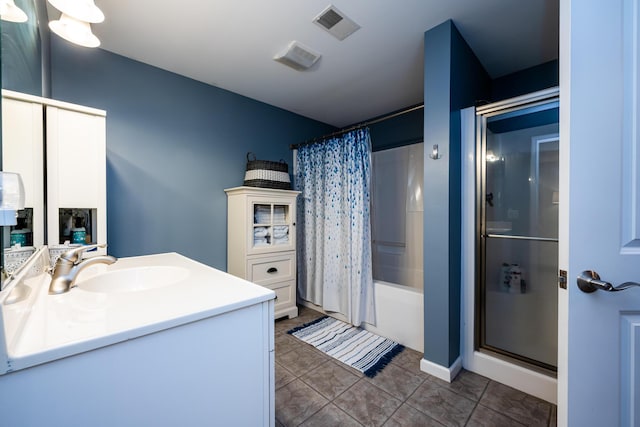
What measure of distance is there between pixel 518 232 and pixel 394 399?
4.51ft

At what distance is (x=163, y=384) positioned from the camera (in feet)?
2.15

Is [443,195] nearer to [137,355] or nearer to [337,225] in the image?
[337,225]

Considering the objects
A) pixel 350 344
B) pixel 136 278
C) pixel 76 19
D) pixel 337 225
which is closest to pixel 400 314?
pixel 350 344

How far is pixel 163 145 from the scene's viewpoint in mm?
2080

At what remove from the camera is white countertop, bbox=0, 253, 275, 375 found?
515mm

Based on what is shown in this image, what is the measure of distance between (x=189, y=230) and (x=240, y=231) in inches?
17.4

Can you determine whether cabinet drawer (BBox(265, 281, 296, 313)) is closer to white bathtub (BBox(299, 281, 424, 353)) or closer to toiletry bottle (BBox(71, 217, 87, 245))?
white bathtub (BBox(299, 281, 424, 353))

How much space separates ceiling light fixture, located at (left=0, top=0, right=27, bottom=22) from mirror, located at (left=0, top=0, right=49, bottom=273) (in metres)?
0.02

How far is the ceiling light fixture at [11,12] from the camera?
1.99 ft

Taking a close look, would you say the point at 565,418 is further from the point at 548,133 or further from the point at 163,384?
the point at 548,133

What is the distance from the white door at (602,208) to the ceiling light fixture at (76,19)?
6.10 ft

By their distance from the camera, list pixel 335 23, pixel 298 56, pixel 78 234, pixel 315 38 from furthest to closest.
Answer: pixel 298 56
pixel 315 38
pixel 335 23
pixel 78 234

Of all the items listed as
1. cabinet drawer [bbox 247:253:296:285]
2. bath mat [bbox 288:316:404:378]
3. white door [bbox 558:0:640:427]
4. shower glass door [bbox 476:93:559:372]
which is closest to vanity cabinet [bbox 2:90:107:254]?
cabinet drawer [bbox 247:253:296:285]

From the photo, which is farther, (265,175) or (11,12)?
(265,175)
